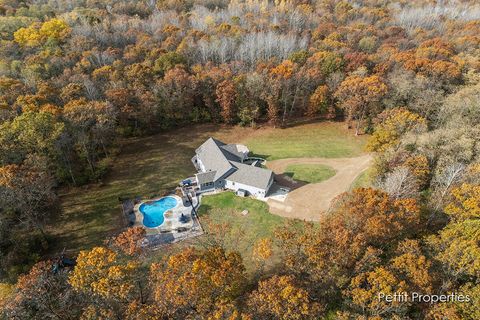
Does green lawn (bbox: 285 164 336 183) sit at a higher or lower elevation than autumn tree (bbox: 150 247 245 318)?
lower

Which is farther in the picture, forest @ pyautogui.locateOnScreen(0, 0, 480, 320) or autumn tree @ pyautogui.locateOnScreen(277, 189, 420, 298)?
autumn tree @ pyautogui.locateOnScreen(277, 189, 420, 298)

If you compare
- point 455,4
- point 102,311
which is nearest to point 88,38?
point 102,311

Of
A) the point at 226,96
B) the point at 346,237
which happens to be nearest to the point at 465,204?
the point at 346,237

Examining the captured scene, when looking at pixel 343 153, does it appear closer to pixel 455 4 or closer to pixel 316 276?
pixel 316 276

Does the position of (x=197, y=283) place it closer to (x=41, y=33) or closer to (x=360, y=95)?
(x=360, y=95)

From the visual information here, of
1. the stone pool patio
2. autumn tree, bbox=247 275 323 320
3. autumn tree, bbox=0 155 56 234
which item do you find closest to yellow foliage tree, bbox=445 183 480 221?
autumn tree, bbox=247 275 323 320

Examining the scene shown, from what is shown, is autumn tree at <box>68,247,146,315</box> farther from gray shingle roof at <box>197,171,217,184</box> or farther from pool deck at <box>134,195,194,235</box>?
gray shingle roof at <box>197,171,217,184</box>
